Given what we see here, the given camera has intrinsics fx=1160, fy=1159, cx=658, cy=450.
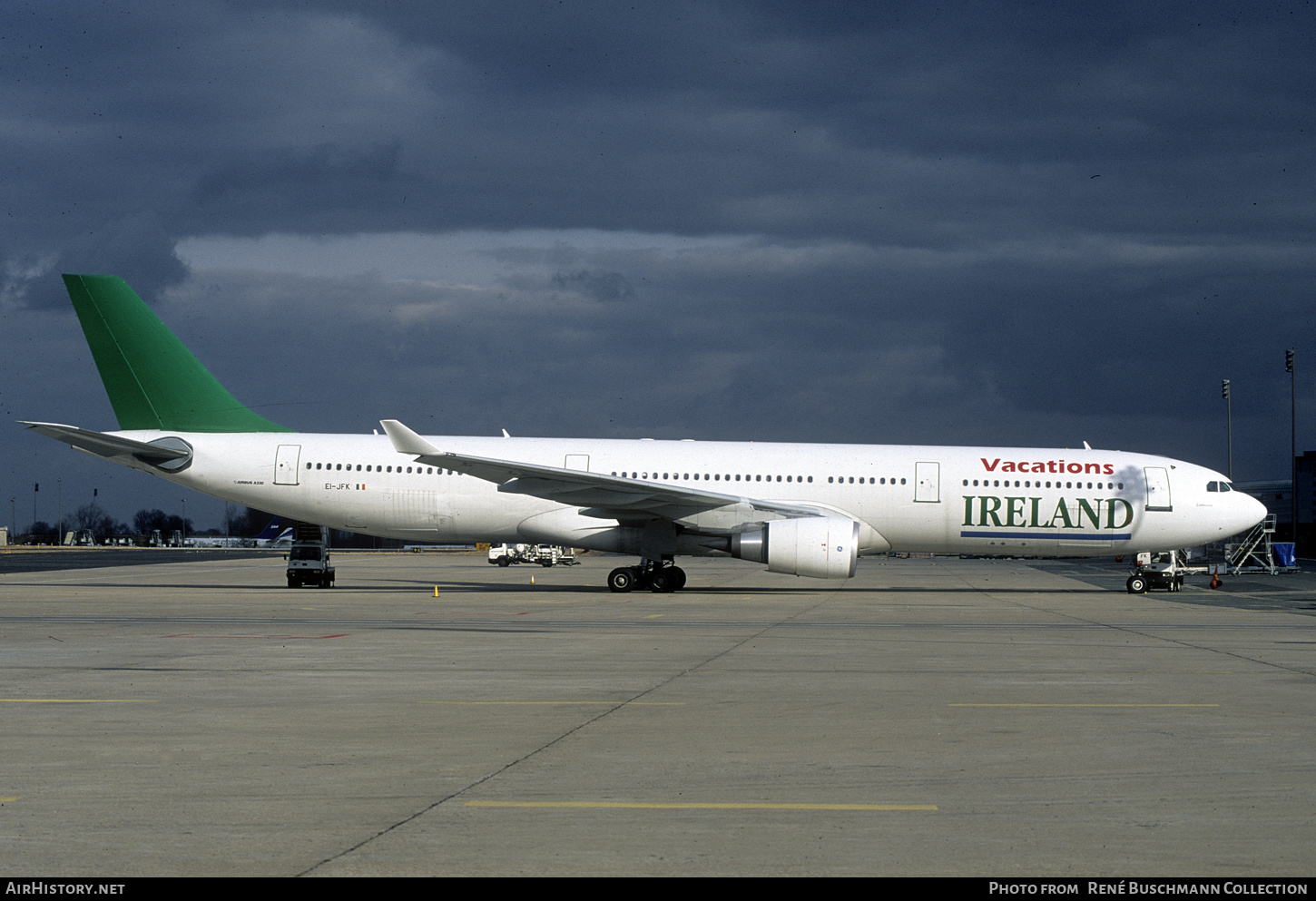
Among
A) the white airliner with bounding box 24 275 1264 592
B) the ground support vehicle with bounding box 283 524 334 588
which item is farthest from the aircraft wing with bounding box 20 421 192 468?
the ground support vehicle with bounding box 283 524 334 588

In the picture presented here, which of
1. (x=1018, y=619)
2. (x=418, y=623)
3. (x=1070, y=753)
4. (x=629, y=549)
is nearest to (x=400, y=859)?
(x=1070, y=753)

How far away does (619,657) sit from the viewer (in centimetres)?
1353

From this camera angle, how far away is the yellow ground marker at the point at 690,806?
20.2ft

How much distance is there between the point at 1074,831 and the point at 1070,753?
87.2 inches

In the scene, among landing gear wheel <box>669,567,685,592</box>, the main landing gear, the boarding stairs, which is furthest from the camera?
the boarding stairs

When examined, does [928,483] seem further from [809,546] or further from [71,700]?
[71,700]

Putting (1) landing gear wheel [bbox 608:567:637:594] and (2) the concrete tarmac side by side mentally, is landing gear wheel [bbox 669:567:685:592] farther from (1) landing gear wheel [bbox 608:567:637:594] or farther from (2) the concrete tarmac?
(2) the concrete tarmac

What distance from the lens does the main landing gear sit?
27.6m

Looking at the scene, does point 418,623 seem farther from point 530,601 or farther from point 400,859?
point 400,859

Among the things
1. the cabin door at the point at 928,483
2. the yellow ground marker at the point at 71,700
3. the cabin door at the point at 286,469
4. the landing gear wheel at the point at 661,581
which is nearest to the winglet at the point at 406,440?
the cabin door at the point at 286,469

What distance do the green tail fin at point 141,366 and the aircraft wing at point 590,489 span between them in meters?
6.56

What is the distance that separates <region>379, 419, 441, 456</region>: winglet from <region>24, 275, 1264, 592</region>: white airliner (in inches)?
79.8

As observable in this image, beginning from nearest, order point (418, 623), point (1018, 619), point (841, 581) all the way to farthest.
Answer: point (418, 623) → point (1018, 619) → point (841, 581)

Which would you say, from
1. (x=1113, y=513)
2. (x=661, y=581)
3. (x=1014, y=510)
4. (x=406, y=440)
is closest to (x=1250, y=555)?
(x=1113, y=513)
